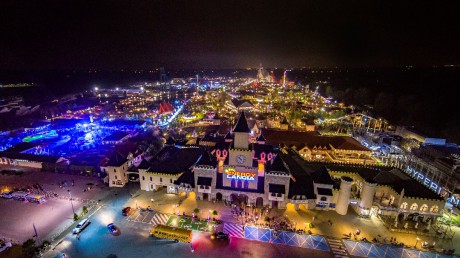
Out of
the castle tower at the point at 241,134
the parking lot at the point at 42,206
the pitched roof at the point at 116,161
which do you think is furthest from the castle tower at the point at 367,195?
the parking lot at the point at 42,206

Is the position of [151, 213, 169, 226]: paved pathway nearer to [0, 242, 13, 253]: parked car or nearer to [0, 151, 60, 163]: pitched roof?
[0, 242, 13, 253]: parked car

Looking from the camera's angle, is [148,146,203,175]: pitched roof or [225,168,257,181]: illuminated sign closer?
[225,168,257,181]: illuminated sign

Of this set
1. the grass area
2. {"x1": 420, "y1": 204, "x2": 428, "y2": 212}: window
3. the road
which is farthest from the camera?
{"x1": 420, "y1": 204, "x2": 428, "y2": 212}: window

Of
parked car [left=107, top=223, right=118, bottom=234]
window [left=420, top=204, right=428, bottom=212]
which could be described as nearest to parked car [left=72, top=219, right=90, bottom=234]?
parked car [left=107, top=223, right=118, bottom=234]

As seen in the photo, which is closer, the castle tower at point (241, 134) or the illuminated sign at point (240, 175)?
the castle tower at point (241, 134)

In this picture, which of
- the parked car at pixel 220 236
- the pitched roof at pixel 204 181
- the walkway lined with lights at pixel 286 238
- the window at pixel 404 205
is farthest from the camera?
the pitched roof at pixel 204 181

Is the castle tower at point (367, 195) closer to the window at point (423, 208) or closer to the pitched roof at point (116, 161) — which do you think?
the window at point (423, 208)

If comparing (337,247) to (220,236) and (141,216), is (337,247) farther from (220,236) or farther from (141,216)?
(141,216)
